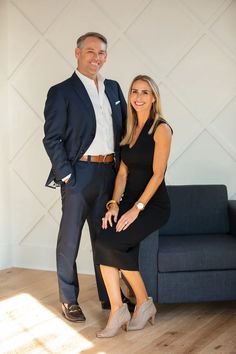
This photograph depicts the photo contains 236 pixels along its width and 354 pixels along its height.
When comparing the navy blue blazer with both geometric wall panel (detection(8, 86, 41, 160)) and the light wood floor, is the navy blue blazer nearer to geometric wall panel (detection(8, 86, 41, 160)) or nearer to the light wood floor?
the light wood floor

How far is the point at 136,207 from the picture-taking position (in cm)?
335

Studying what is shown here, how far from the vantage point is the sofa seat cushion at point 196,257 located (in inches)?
138

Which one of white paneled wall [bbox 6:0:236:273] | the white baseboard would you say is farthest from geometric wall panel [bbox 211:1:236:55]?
the white baseboard

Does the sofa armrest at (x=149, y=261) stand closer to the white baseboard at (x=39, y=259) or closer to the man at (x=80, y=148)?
the man at (x=80, y=148)

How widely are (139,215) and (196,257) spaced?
1.48ft

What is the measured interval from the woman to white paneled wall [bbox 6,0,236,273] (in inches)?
37.3

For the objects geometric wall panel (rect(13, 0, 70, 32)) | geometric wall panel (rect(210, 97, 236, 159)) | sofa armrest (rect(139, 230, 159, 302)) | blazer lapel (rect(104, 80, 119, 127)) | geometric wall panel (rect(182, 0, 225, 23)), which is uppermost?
geometric wall panel (rect(13, 0, 70, 32))

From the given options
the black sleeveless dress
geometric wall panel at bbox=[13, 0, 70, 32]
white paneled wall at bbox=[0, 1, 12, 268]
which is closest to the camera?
the black sleeveless dress

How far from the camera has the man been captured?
349 centimetres

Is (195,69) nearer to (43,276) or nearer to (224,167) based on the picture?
(224,167)

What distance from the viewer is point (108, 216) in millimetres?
3393

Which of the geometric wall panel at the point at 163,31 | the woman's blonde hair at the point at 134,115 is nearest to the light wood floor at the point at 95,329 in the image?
the woman's blonde hair at the point at 134,115

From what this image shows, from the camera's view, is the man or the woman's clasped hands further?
the man

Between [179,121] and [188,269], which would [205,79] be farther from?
[188,269]
